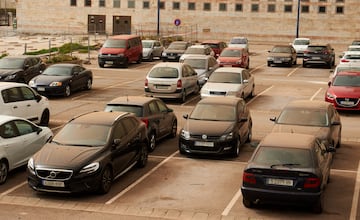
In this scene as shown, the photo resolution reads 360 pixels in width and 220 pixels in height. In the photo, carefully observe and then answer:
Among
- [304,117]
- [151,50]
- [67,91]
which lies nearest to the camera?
[304,117]

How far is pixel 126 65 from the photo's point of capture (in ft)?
138

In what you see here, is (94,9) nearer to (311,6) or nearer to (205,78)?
(311,6)

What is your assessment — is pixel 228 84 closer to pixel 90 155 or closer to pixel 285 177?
pixel 90 155

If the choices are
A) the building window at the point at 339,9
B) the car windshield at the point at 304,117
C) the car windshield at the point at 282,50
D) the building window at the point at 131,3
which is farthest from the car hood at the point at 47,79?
the building window at the point at 339,9

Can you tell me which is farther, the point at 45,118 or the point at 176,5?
the point at 176,5

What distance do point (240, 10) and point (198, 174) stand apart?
58.8 m

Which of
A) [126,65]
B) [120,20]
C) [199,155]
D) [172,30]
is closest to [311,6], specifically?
[172,30]

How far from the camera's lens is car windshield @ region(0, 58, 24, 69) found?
3041cm

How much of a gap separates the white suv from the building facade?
47.6 meters

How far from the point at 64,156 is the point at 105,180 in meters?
0.98

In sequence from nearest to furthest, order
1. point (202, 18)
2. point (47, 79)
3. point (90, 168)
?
point (90, 168)
point (47, 79)
point (202, 18)

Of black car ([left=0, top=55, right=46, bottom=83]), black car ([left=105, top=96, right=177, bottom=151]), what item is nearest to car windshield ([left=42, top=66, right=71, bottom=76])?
black car ([left=0, top=55, right=46, bottom=83])

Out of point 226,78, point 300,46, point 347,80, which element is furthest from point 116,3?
point 347,80

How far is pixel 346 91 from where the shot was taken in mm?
26359
